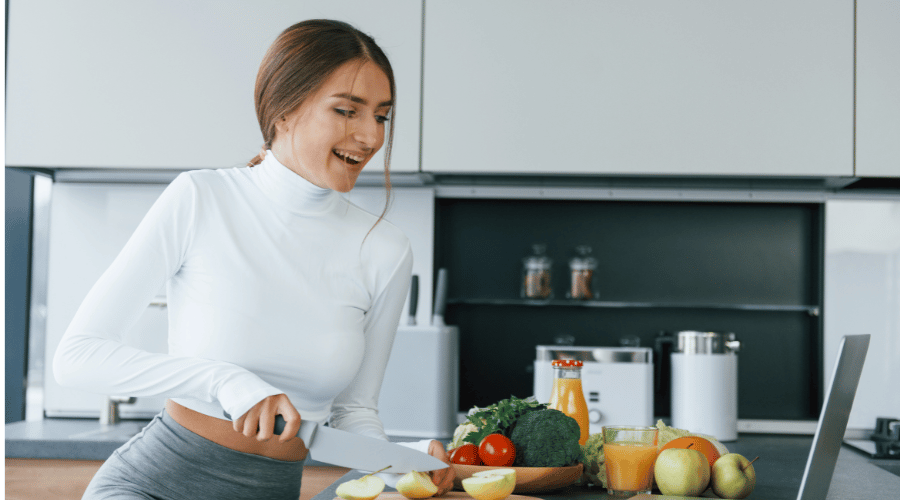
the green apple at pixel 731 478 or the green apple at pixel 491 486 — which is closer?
the green apple at pixel 491 486

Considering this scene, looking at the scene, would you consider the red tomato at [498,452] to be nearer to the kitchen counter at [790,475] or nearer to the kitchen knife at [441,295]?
the kitchen counter at [790,475]

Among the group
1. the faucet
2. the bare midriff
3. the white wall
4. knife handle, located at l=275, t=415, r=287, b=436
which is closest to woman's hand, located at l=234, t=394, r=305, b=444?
knife handle, located at l=275, t=415, r=287, b=436

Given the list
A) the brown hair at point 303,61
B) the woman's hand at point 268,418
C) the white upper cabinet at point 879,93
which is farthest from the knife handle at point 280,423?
the white upper cabinet at point 879,93

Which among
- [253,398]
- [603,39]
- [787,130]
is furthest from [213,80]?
[787,130]

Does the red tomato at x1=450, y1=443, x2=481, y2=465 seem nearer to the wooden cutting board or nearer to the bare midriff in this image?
the wooden cutting board

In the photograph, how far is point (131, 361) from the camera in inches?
34.1

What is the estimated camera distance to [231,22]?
185cm

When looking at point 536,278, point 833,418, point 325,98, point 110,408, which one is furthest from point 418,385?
point 833,418

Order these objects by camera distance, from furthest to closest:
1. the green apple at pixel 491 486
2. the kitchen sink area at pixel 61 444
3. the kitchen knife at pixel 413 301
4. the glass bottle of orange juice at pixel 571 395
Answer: the kitchen knife at pixel 413 301
the kitchen sink area at pixel 61 444
the glass bottle of orange juice at pixel 571 395
the green apple at pixel 491 486

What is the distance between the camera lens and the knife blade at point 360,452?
2.92 ft

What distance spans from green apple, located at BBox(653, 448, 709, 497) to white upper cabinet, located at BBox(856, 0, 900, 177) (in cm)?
113

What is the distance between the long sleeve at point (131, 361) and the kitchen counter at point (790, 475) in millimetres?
194

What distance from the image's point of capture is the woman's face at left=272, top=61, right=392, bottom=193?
966 mm

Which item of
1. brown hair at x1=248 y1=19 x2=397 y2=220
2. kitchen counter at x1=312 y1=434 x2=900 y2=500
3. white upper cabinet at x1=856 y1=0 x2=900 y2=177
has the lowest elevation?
kitchen counter at x1=312 y1=434 x2=900 y2=500
